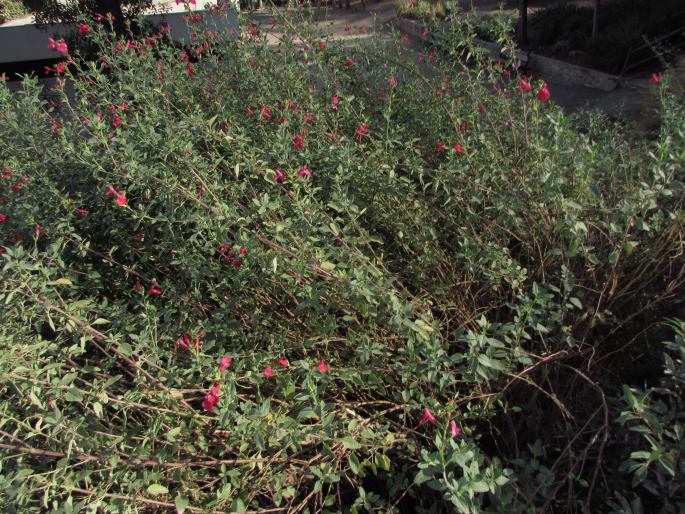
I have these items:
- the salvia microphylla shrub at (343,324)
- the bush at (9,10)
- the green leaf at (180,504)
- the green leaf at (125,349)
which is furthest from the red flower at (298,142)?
the bush at (9,10)

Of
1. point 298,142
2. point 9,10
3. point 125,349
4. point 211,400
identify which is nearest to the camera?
point 211,400

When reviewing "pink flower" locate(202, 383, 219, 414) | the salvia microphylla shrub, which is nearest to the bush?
the salvia microphylla shrub

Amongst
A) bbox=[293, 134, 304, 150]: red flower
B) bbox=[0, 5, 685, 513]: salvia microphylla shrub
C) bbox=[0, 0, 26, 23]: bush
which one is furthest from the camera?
bbox=[0, 0, 26, 23]: bush

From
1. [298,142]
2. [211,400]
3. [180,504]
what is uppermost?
[298,142]

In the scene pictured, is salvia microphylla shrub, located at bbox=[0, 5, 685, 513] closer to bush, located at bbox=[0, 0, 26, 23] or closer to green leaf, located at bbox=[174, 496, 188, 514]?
green leaf, located at bbox=[174, 496, 188, 514]

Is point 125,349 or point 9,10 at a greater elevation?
point 9,10

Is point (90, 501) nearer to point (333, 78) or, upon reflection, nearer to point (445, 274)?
point (445, 274)

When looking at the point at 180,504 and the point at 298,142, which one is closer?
the point at 180,504

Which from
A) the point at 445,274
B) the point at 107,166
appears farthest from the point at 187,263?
the point at 445,274

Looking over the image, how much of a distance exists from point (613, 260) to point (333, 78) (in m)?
1.94

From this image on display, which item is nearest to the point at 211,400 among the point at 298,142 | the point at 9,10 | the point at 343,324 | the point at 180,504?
the point at 180,504

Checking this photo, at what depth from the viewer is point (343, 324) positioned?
1.94 m

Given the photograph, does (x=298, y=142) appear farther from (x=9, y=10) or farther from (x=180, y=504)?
(x=9, y=10)

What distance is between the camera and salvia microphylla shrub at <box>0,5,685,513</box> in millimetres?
1523
